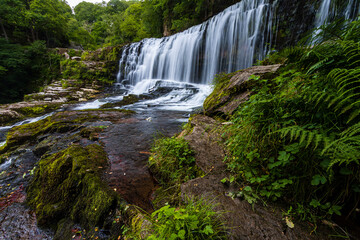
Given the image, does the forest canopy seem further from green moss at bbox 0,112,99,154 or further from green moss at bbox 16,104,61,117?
green moss at bbox 0,112,99,154

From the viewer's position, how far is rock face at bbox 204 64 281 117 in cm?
340

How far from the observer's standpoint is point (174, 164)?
2.41m

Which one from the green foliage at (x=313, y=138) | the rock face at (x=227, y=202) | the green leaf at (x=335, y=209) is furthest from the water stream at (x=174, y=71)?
the green leaf at (x=335, y=209)

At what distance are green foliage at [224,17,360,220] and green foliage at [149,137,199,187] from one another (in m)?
0.70

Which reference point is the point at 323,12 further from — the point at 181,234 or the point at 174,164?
the point at 181,234

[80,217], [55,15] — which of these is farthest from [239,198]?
[55,15]

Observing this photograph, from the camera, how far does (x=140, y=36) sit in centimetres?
2503

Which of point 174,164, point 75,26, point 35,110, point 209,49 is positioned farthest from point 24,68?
point 174,164

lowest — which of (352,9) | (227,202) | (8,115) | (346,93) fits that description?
(8,115)

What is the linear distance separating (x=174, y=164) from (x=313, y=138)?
1754 mm

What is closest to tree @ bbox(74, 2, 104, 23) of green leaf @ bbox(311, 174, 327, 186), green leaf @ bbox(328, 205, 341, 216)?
green leaf @ bbox(311, 174, 327, 186)

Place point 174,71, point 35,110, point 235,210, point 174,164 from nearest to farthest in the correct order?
point 235,210, point 174,164, point 35,110, point 174,71

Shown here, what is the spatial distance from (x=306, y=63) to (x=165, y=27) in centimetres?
2203

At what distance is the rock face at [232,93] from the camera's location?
340 centimetres
